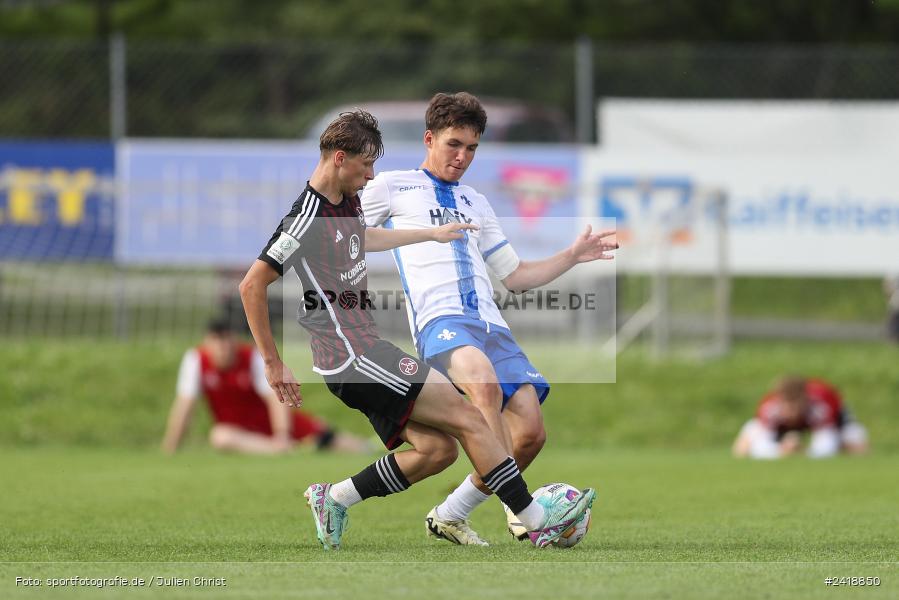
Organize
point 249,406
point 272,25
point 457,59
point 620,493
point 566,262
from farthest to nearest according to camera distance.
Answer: point 272,25 < point 457,59 < point 249,406 < point 620,493 < point 566,262

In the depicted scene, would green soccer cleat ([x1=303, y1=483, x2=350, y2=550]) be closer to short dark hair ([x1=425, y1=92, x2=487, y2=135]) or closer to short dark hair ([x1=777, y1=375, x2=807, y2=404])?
short dark hair ([x1=425, y1=92, x2=487, y2=135])

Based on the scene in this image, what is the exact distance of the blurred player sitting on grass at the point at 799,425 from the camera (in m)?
14.3

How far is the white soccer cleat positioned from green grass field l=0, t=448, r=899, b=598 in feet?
0.35

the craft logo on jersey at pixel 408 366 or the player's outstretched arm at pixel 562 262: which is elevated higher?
the player's outstretched arm at pixel 562 262

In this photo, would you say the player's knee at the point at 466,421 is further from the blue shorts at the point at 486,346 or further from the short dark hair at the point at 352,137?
the short dark hair at the point at 352,137

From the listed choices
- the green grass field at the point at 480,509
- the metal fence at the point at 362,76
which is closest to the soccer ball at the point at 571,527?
the green grass field at the point at 480,509

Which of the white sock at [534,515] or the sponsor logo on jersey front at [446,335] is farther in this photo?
the sponsor logo on jersey front at [446,335]

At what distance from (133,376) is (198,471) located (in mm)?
4158

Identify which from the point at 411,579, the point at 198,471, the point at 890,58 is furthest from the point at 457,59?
the point at 411,579

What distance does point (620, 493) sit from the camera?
10344 mm

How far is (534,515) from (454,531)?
55cm

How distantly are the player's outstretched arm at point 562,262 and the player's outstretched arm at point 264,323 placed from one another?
62.3 inches

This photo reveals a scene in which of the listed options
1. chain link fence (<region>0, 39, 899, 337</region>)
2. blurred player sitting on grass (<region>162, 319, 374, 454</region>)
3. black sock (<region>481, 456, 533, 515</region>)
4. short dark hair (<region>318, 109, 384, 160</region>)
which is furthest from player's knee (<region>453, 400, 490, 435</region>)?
chain link fence (<region>0, 39, 899, 337</region>)

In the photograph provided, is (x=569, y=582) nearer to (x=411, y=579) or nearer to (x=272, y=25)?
(x=411, y=579)
